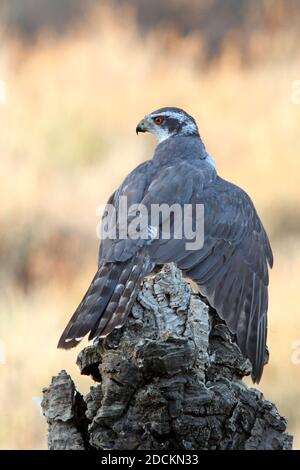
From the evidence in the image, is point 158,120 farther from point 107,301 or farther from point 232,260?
point 107,301

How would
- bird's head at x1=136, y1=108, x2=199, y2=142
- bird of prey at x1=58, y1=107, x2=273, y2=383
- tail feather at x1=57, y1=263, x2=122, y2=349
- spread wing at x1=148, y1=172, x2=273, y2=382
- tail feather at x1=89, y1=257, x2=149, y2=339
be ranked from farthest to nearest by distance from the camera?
bird's head at x1=136, y1=108, x2=199, y2=142 → spread wing at x1=148, y1=172, x2=273, y2=382 → bird of prey at x1=58, y1=107, x2=273, y2=383 → tail feather at x1=57, y1=263, x2=122, y2=349 → tail feather at x1=89, y1=257, x2=149, y2=339

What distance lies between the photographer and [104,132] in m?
14.2

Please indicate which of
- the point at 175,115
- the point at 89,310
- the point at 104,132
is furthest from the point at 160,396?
the point at 104,132

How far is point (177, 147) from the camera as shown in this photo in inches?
383

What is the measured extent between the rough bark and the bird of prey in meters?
0.81

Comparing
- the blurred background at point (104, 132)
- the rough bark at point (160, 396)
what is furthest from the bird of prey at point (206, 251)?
the blurred background at point (104, 132)

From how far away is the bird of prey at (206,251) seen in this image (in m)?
7.73

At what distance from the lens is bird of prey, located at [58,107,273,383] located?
7730 mm

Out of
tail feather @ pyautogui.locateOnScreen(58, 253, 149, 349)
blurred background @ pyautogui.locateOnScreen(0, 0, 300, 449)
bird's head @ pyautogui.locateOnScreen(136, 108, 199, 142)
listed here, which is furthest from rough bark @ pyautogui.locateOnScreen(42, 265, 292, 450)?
bird's head @ pyautogui.locateOnScreen(136, 108, 199, 142)

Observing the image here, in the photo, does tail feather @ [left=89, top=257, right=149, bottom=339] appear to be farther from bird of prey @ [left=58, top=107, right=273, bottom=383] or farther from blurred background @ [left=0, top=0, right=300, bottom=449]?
blurred background @ [left=0, top=0, right=300, bottom=449]

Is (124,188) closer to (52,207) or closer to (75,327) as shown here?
(75,327)

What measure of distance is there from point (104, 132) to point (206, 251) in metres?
5.96

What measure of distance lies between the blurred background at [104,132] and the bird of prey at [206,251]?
1.53 m
